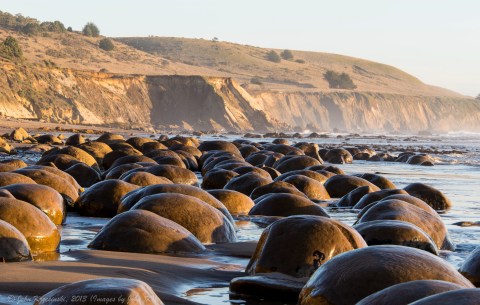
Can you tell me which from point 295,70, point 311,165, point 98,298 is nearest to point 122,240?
point 98,298

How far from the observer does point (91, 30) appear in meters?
104

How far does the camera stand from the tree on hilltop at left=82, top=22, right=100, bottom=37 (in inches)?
4029

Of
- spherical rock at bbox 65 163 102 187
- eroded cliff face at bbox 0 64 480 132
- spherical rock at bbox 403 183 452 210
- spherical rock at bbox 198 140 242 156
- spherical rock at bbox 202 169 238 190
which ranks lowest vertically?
eroded cliff face at bbox 0 64 480 132

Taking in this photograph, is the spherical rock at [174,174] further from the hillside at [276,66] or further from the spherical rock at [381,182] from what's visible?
the hillside at [276,66]

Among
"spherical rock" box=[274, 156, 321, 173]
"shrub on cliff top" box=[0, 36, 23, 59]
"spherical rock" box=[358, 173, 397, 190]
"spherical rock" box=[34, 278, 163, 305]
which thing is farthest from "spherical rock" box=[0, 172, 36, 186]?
"shrub on cliff top" box=[0, 36, 23, 59]

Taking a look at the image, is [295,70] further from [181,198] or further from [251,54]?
[181,198]

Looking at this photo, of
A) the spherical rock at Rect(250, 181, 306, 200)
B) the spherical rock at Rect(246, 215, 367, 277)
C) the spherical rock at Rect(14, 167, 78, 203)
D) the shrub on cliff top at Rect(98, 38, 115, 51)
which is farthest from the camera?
the shrub on cliff top at Rect(98, 38, 115, 51)

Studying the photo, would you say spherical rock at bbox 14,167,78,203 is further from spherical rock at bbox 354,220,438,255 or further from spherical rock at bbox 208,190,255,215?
spherical rock at bbox 354,220,438,255

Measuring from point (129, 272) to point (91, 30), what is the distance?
101508mm

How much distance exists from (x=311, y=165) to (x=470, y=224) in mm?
7677

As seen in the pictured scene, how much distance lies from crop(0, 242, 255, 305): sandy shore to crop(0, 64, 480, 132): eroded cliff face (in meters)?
45.5

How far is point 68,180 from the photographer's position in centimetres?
1092

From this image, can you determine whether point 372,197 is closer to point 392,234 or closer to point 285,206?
point 285,206

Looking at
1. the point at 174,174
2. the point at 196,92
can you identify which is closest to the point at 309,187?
the point at 174,174
